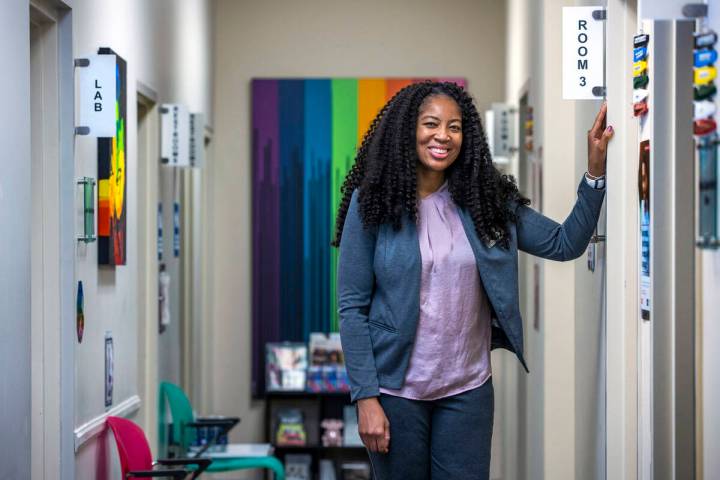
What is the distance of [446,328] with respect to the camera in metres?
2.47

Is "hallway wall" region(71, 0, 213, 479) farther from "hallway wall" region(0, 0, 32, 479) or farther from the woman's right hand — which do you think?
the woman's right hand

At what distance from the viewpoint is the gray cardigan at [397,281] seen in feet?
8.09

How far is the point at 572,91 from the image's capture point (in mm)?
2867

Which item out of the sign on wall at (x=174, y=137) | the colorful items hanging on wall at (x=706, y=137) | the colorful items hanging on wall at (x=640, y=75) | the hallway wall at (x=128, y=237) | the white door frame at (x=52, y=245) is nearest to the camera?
the colorful items hanging on wall at (x=706, y=137)

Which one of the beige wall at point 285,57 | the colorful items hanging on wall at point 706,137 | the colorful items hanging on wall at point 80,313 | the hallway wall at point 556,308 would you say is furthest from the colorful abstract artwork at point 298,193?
the colorful items hanging on wall at point 706,137

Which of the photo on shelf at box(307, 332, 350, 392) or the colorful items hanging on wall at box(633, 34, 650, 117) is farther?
the photo on shelf at box(307, 332, 350, 392)

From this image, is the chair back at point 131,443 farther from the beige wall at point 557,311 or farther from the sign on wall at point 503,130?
the sign on wall at point 503,130

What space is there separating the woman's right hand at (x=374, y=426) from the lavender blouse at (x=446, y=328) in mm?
50

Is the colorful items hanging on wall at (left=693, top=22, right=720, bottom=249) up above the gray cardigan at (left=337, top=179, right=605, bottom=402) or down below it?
above

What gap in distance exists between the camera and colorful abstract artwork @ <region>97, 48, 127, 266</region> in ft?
12.6

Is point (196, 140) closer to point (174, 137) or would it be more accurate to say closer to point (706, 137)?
point (174, 137)

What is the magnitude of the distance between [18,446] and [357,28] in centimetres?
446

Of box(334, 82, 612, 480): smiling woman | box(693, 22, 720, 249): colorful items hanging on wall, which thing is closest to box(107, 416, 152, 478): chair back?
box(334, 82, 612, 480): smiling woman

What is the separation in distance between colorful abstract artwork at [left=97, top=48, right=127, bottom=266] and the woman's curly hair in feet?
4.80
